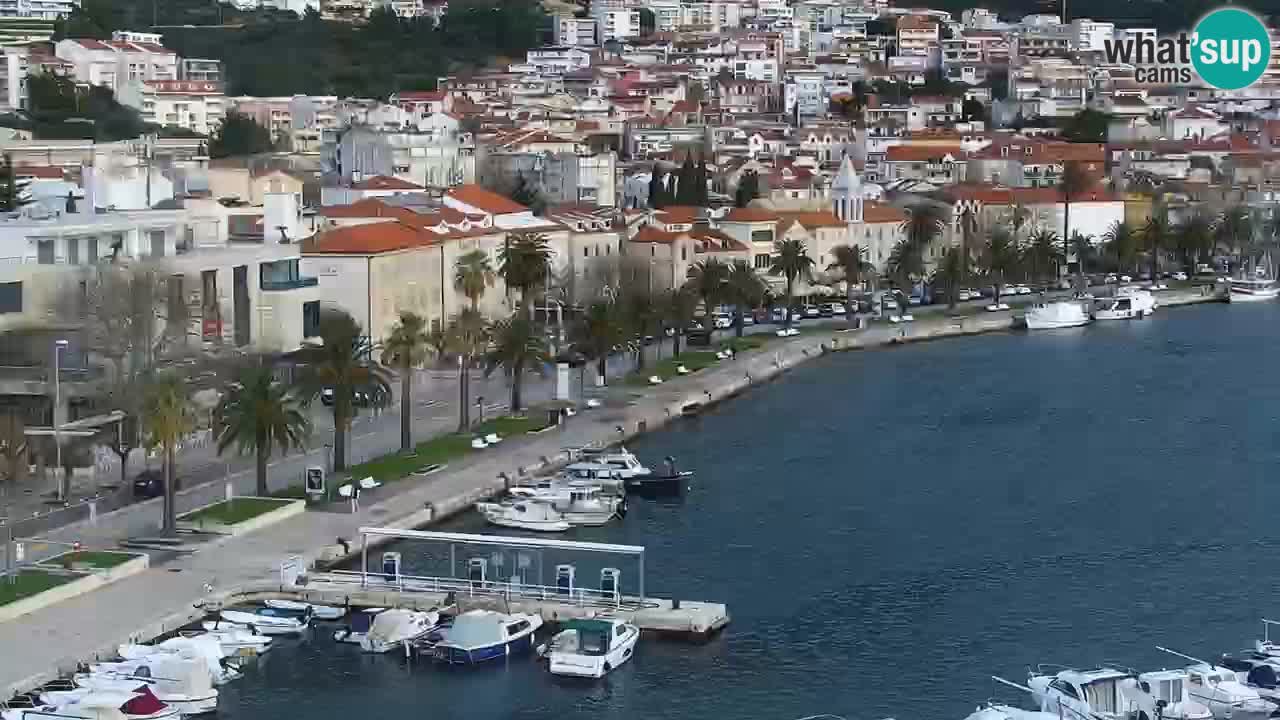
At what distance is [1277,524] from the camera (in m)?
29.8

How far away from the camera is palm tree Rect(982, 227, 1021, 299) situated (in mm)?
58938

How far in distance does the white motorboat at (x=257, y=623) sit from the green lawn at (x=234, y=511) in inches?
133

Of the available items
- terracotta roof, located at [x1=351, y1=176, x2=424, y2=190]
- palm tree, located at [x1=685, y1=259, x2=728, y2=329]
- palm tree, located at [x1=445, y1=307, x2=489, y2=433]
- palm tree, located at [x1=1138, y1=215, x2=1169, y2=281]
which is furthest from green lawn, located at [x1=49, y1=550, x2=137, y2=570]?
palm tree, located at [x1=1138, y1=215, x2=1169, y2=281]

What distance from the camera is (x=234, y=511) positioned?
89.0 ft

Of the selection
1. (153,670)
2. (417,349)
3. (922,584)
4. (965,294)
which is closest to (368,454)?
(417,349)

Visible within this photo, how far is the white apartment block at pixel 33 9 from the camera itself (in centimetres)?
9906

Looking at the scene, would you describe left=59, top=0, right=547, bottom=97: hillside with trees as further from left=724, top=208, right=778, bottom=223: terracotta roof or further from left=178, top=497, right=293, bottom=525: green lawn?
left=178, top=497, right=293, bottom=525: green lawn

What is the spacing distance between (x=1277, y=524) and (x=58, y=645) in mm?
15860

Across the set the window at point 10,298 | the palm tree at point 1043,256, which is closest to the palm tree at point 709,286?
the palm tree at point 1043,256

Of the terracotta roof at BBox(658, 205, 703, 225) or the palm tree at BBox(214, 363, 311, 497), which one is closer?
the palm tree at BBox(214, 363, 311, 497)

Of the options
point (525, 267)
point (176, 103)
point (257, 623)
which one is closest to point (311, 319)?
point (525, 267)

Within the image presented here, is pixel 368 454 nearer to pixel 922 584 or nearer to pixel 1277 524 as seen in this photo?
pixel 922 584

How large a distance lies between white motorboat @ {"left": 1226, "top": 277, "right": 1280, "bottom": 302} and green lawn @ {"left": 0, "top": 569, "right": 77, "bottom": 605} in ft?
143

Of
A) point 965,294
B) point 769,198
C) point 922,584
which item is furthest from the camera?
point 769,198
